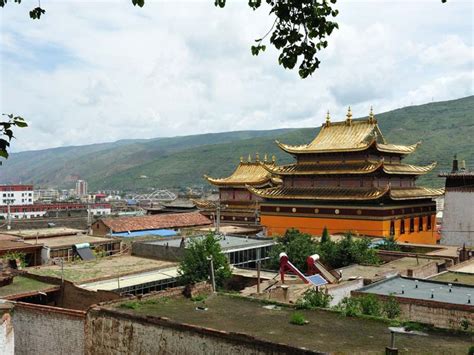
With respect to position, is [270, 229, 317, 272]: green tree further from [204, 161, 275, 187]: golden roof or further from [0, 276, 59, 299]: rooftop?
[204, 161, 275, 187]: golden roof

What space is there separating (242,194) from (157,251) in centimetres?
2555

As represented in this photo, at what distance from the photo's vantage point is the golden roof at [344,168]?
44.2 meters

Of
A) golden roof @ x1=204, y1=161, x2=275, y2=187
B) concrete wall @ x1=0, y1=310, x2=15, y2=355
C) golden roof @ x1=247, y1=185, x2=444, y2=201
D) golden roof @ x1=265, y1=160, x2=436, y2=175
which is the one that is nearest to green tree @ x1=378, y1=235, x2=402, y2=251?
golden roof @ x1=247, y1=185, x2=444, y2=201

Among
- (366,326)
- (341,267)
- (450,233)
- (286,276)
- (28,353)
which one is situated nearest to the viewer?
(366,326)

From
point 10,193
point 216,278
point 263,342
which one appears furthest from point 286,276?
point 10,193

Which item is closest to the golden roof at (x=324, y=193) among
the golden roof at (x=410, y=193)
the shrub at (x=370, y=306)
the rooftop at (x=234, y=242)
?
the golden roof at (x=410, y=193)

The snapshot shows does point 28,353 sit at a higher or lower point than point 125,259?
lower

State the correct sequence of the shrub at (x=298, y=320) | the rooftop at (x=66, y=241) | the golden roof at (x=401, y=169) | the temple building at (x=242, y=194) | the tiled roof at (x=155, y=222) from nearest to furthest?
the shrub at (x=298, y=320) < the rooftop at (x=66, y=241) < the golden roof at (x=401, y=169) < the tiled roof at (x=155, y=222) < the temple building at (x=242, y=194)

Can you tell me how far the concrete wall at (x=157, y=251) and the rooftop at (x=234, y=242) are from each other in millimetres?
616

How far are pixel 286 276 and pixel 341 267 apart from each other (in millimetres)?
4541

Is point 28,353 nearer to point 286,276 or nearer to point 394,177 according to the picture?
point 286,276

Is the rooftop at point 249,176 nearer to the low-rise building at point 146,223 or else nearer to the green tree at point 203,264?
the low-rise building at point 146,223

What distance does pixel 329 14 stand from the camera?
28.1 ft

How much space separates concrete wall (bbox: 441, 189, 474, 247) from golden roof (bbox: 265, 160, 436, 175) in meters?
4.73
